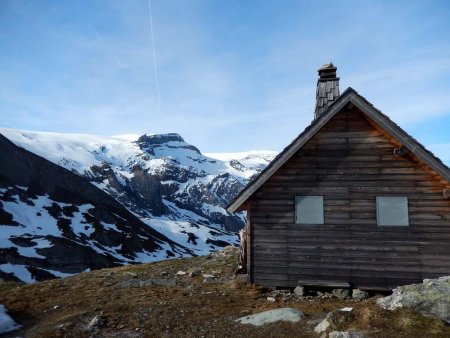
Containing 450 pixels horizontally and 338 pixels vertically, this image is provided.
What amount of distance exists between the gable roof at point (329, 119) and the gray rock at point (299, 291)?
12.2 ft

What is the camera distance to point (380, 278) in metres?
14.9

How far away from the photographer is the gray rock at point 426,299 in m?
10.5

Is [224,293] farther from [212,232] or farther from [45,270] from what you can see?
[212,232]

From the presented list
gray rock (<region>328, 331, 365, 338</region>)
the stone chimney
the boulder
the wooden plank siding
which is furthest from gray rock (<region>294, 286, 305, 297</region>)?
the boulder

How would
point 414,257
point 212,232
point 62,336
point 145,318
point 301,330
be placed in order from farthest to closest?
point 212,232, point 414,257, point 145,318, point 62,336, point 301,330

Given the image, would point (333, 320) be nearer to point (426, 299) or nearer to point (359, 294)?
point (426, 299)

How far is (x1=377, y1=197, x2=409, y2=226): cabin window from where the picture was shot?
1502 centimetres

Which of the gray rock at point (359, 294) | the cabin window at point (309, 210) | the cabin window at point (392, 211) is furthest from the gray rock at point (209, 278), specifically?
the cabin window at point (392, 211)

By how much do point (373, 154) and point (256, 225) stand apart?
203 inches

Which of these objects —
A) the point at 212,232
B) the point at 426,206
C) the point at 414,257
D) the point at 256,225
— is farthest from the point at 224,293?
the point at 212,232

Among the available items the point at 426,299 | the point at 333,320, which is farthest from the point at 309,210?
the point at 333,320

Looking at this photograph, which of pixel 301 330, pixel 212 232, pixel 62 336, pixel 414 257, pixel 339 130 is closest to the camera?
pixel 301 330

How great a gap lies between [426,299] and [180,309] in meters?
7.27

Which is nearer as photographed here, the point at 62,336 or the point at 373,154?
the point at 62,336
